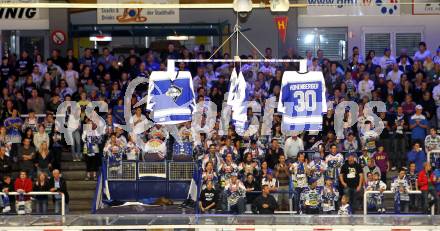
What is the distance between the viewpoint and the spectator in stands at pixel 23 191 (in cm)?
2588

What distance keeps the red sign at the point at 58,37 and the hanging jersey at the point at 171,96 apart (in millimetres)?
13179

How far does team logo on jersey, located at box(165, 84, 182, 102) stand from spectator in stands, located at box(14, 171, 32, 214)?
5.15 meters

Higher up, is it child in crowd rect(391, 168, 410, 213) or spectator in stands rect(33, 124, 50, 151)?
spectator in stands rect(33, 124, 50, 151)

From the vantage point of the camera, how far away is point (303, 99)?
74.0 ft

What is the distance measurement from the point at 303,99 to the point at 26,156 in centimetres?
906

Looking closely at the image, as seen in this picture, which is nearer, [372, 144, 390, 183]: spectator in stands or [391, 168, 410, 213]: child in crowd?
[391, 168, 410, 213]: child in crowd

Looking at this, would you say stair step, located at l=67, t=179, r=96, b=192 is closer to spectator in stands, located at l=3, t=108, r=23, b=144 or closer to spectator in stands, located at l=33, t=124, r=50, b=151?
spectator in stands, located at l=33, t=124, r=50, b=151

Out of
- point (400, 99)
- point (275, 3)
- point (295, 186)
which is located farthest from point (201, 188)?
point (275, 3)

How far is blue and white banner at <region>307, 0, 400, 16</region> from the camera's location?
34.9 m

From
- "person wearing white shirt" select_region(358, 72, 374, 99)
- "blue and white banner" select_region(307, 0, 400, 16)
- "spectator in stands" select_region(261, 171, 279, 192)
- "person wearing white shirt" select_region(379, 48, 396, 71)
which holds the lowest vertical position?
"spectator in stands" select_region(261, 171, 279, 192)

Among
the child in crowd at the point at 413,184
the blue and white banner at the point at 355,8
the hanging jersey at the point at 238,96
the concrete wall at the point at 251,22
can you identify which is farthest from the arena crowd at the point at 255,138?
the hanging jersey at the point at 238,96

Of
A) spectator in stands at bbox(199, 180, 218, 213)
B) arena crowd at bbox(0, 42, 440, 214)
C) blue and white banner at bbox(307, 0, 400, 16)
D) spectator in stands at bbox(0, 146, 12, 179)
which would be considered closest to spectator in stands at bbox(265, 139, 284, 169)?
arena crowd at bbox(0, 42, 440, 214)

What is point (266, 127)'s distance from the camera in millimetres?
28984

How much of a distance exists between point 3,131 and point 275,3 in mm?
12527
